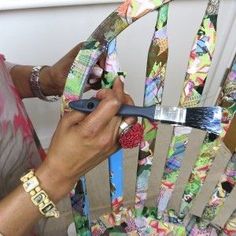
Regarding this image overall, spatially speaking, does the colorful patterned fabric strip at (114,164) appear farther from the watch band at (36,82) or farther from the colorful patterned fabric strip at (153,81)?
the watch band at (36,82)

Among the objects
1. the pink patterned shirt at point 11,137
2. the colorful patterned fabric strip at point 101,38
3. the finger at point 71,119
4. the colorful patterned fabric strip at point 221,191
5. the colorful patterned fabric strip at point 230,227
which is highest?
the colorful patterned fabric strip at point 101,38

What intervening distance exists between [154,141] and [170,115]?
0.14m

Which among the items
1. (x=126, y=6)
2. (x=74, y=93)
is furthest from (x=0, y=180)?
(x=126, y=6)

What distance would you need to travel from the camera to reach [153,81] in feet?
1.51

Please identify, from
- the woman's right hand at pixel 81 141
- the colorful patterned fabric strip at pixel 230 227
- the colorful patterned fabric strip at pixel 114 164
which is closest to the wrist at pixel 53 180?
the woman's right hand at pixel 81 141

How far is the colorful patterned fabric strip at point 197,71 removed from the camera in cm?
42

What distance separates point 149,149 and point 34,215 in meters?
0.20

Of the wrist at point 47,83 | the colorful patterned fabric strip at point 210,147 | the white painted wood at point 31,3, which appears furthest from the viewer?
the white painted wood at point 31,3

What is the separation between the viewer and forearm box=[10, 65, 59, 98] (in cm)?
61

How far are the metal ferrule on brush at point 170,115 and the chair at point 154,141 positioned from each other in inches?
3.1

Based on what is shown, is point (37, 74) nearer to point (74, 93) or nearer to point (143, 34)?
point (74, 93)

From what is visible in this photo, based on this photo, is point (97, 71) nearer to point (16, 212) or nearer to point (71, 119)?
point (71, 119)

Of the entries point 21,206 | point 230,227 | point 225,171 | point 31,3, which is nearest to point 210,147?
point 225,171

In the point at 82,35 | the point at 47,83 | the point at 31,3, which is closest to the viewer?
the point at 47,83
